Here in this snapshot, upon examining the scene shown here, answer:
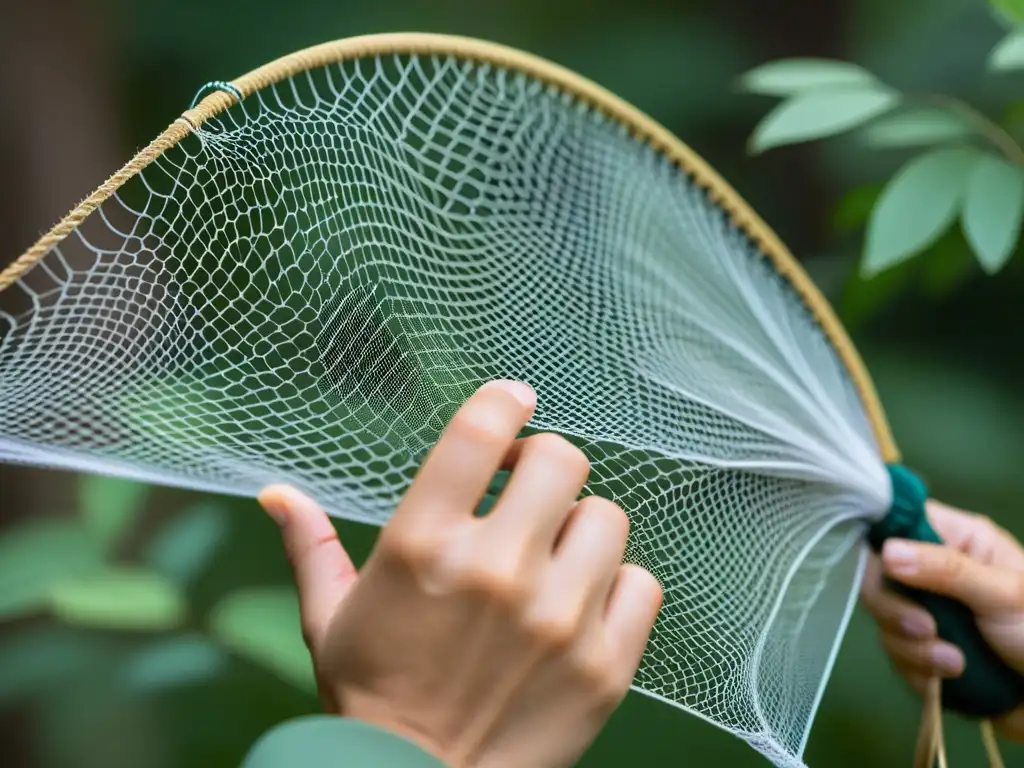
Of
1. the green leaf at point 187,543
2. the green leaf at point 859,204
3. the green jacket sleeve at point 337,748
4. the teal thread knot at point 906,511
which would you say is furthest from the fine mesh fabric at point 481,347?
the green leaf at point 187,543

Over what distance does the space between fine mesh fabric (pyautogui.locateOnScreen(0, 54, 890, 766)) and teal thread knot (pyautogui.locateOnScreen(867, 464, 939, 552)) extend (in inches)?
0.5

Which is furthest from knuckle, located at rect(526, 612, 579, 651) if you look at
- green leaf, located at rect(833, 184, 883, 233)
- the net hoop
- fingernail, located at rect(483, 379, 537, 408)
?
green leaf, located at rect(833, 184, 883, 233)

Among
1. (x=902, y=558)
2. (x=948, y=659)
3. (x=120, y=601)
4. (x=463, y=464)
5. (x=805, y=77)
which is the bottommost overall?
(x=120, y=601)

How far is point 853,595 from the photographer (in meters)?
0.81

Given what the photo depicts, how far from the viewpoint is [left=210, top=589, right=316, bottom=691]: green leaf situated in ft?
3.80

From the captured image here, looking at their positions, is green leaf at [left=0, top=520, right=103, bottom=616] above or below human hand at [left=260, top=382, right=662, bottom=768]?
below

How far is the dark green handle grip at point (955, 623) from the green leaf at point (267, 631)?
72 cm

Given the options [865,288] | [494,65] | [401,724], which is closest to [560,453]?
[401,724]

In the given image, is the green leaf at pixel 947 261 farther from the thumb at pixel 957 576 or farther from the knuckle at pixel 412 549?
the knuckle at pixel 412 549

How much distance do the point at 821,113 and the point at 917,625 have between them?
1.58ft

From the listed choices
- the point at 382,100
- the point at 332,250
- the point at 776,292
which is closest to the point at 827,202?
the point at 776,292

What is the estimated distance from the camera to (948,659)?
0.79 m

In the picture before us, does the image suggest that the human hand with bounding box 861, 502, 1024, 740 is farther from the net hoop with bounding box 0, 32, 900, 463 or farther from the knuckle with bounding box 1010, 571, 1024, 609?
the net hoop with bounding box 0, 32, 900, 463

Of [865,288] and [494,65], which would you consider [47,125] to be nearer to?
[494,65]
